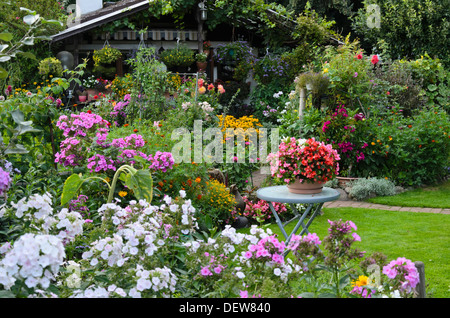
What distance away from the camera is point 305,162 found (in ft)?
13.3

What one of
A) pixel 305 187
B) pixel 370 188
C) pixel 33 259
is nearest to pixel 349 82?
pixel 370 188

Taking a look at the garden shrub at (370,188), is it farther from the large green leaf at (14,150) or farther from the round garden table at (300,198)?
the large green leaf at (14,150)

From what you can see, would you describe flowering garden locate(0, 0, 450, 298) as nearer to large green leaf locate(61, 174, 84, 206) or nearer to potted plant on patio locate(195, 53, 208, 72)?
large green leaf locate(61, 174, 84, 206)

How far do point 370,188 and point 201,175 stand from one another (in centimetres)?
325

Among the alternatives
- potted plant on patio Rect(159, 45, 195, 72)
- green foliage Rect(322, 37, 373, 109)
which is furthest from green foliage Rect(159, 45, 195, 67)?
green foliage Rect(322, 37, 373, 109)

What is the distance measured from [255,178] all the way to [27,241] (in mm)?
6967

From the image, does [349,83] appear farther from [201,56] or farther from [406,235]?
[201,56]

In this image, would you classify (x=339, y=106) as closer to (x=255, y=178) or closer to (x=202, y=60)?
(x=255, y=178)

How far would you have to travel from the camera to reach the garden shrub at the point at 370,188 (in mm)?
7415

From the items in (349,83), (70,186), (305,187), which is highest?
(349,83)

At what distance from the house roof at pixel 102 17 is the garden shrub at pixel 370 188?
720cm

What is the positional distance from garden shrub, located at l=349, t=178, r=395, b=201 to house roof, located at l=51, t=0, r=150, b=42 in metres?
7.20

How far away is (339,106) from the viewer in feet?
27.0
